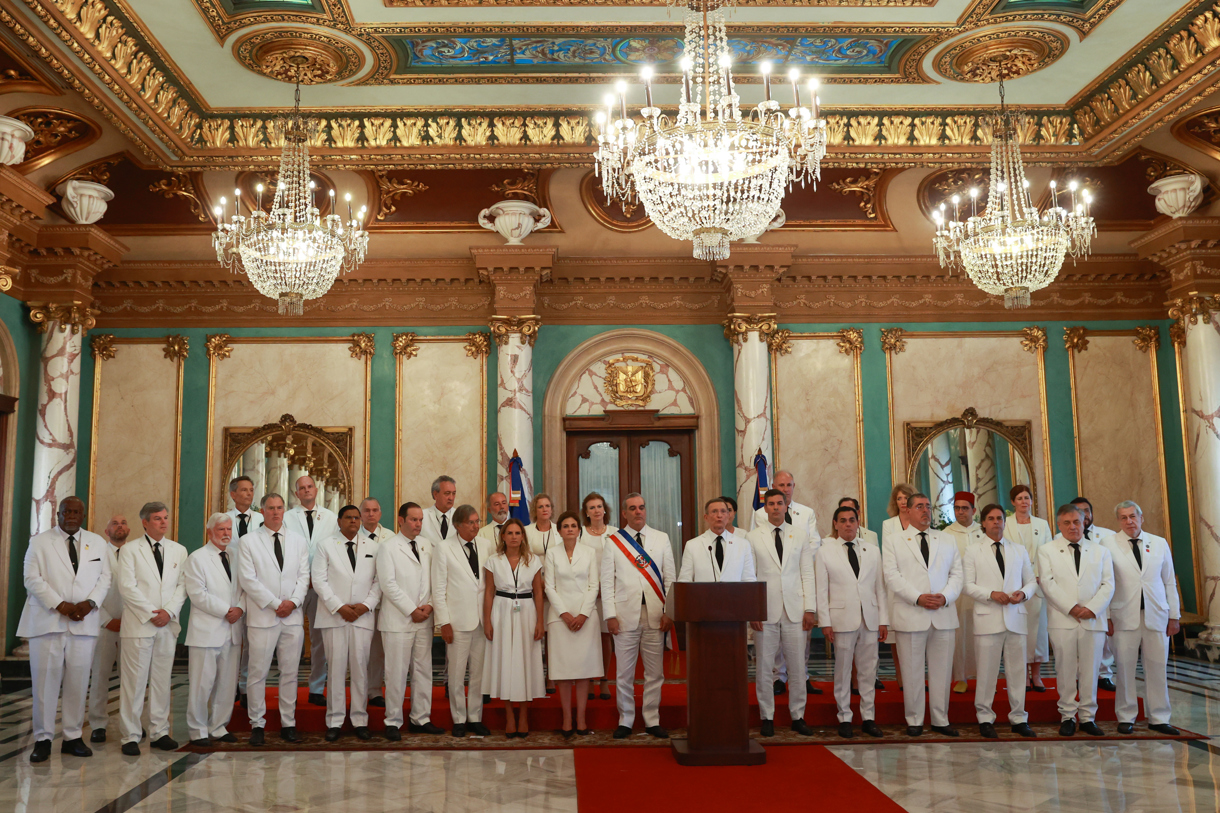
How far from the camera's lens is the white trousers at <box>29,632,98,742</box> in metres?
6.31

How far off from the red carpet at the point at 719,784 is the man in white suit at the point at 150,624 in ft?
9.06

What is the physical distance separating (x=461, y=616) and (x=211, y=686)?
1685 millimetres

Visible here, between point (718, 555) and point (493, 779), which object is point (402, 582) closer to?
point (493, 779)

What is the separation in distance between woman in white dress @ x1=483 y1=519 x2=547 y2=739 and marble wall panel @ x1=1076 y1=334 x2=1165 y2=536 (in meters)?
7.56

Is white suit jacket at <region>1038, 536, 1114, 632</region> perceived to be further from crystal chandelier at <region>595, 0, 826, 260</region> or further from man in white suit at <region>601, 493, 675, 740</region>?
crystal chandelier at <region>595, 0, 826, 260</region>

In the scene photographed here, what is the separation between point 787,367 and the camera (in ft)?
37.9

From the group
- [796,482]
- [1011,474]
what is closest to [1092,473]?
[1011,474]

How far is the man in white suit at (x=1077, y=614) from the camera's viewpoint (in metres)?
6.65

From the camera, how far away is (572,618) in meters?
6.63

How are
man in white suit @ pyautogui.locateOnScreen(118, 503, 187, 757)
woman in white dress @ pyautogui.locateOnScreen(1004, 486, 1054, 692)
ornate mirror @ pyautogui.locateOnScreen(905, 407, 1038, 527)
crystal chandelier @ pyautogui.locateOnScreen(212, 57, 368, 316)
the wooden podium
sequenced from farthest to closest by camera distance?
ornate mirror @ pyautogui.locateOnScreen(905, 407, 1038, 527) → crystal chandelier @ pyautogui.locateOnScreen(212, 57, 368, 316) → woman in white dress @ pyautogui.locateOnScreen(1004, 486, 1054, 692) → man in white suit @ pyautogui.locateOnScreen(118, 503, 187, 757) → the wooden podium

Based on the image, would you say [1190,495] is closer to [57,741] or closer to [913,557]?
[913,557]

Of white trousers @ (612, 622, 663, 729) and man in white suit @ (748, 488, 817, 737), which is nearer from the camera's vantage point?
white trousers @ (612, 622, 663, 729)

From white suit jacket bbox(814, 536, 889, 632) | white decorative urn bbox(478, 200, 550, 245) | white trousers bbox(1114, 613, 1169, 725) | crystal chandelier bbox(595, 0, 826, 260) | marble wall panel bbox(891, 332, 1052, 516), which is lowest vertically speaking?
white trousers bbox(1114, 613, 1169, 725)

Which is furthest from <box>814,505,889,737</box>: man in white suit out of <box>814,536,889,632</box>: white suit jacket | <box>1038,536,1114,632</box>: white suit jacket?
<box>1038,536,1114,632</box>: white suit jacket
